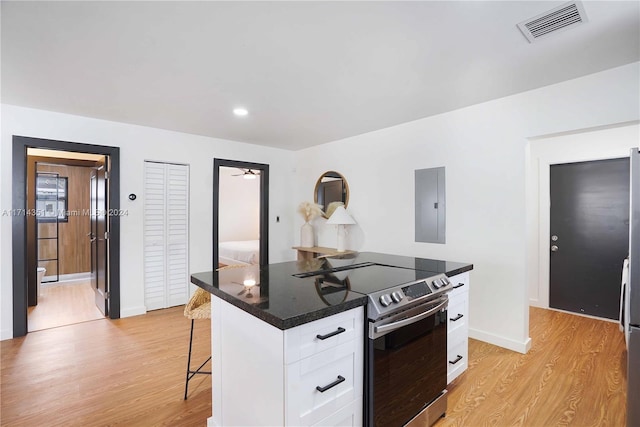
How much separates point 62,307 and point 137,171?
7.09ft

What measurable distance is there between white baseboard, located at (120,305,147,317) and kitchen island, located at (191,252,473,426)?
2624 millimetres

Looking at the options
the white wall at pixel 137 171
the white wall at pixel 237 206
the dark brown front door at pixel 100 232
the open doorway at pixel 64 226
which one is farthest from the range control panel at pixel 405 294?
the white wall at pixel 237 206

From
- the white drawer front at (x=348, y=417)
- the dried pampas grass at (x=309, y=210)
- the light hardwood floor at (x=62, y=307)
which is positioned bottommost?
the light hardwood floor at (x=62, y=307)

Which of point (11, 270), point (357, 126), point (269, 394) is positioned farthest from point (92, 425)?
point (357, 126)

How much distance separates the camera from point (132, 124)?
389 cm

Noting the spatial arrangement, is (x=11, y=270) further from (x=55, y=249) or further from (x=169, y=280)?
(x=55, y=249)

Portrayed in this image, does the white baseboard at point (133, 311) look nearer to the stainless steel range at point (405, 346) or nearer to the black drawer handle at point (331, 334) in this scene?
the stainless steel range at point (405, 346)

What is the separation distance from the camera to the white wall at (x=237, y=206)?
7746 millimetres

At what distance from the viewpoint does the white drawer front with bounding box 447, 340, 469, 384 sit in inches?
88.9

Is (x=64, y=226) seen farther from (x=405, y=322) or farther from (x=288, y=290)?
(x=405, y=322)

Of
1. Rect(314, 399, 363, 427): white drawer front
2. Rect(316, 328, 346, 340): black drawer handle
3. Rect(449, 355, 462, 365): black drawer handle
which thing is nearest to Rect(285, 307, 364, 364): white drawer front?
Rect(316, 328, 346, 340): black drawer handle

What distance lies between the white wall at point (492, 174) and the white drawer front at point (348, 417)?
213cm

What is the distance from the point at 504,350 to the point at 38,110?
17.1 ft

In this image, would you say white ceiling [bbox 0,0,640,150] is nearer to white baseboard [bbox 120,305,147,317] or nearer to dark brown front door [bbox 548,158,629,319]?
dark brown front door [bbox 548,158,629,319]
